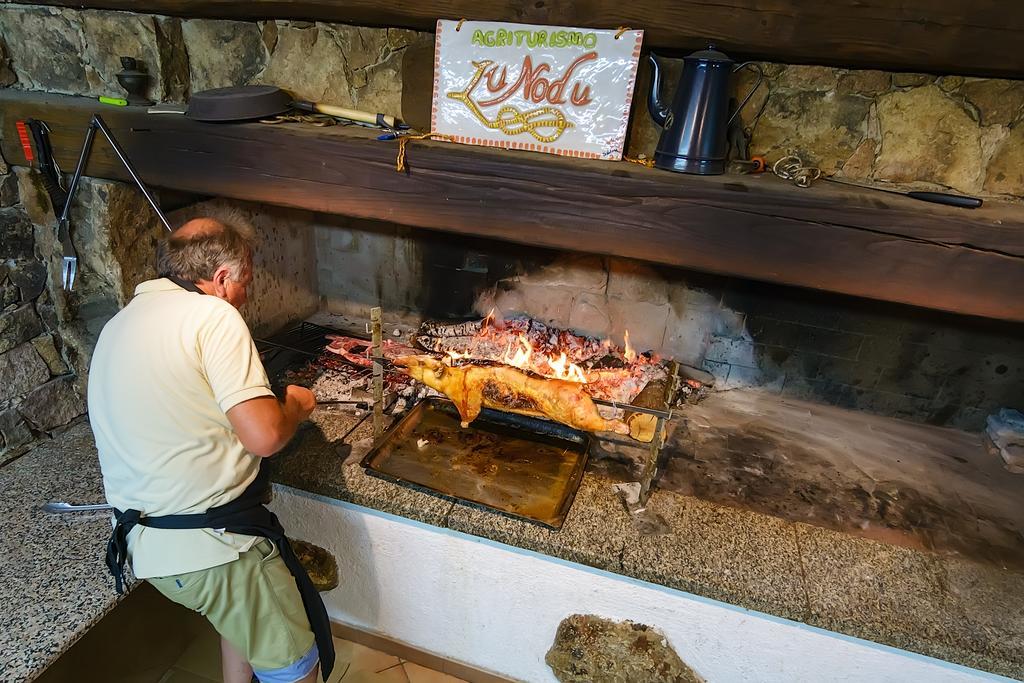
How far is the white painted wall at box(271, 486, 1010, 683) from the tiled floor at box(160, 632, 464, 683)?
5.2 inches

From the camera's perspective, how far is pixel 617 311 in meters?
3.16

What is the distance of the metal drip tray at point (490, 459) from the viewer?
2330 millimetres

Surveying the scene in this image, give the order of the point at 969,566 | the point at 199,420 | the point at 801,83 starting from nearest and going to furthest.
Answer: the point at 199,420, the point at 801,83, the point at 969,566

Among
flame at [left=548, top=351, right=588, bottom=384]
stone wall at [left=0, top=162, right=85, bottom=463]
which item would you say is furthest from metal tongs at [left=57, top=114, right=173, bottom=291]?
flame at [left=548, top=351, right=588, bottom=384]

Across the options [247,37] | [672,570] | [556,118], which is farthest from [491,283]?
[672,570]

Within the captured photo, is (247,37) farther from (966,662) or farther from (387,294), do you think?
(966,662)

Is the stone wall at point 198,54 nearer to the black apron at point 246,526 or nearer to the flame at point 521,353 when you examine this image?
the black apron at point 246,526

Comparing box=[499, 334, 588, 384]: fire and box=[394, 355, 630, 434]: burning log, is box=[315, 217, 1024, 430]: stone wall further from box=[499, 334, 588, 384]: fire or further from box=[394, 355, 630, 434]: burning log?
box=[394, 355, 630, 434]: burning log

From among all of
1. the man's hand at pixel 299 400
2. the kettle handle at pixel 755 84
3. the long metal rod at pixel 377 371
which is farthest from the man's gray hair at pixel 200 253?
the kettle handle at pixel 755 84

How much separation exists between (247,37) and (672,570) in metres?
2.73

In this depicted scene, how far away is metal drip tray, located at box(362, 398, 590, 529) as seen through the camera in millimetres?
2330

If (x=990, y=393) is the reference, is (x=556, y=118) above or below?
above

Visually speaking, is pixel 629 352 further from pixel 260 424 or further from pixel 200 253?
pixel 200 253

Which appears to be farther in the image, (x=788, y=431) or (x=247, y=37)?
(x=788, y=431)
